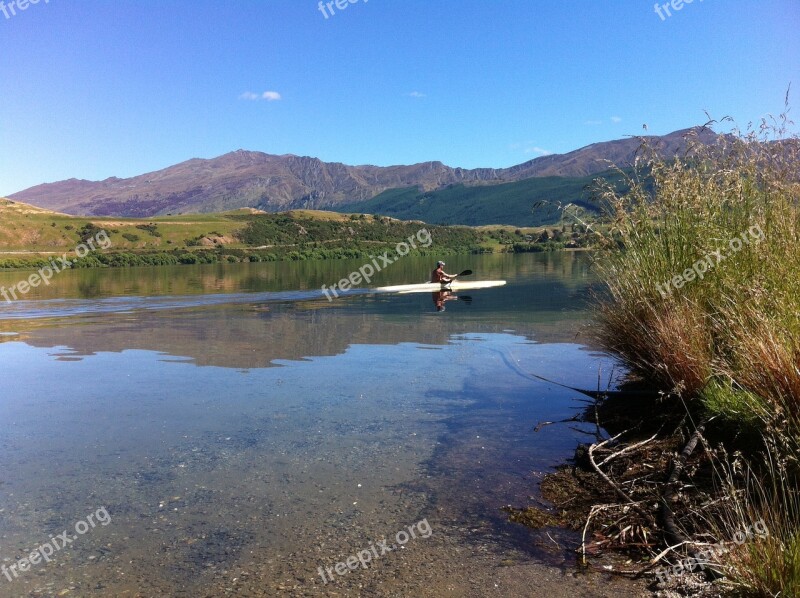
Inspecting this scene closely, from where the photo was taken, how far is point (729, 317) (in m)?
7.94

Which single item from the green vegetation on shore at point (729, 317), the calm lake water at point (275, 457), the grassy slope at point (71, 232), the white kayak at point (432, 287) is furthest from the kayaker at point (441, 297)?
the grassy slope at point (71, 232)

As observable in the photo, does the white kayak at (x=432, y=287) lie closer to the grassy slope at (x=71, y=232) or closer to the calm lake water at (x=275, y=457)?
the calm lake water at (x=275, y=457)

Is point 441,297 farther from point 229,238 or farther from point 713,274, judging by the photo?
point 229,238

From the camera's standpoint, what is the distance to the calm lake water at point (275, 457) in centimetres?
657

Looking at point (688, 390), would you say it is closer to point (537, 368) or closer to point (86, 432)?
point (537, 368)

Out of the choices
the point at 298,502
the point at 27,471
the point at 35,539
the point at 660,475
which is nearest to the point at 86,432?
the point at 27,471

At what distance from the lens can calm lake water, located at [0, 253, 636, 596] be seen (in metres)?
6.57

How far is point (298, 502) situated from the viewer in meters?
8.05

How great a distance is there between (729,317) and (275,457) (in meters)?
6.91

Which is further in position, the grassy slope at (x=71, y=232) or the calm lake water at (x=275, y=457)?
the grassy slope at (x=71, y=232)

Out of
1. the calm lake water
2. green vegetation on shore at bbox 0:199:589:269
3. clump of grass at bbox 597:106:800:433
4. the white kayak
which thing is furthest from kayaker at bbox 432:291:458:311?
green vegetation on shore at bbox 0:199:589:269

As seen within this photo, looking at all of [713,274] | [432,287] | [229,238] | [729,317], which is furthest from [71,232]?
[729,317]

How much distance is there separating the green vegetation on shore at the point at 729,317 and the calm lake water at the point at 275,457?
1.94 metres

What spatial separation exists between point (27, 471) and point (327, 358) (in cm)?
966
